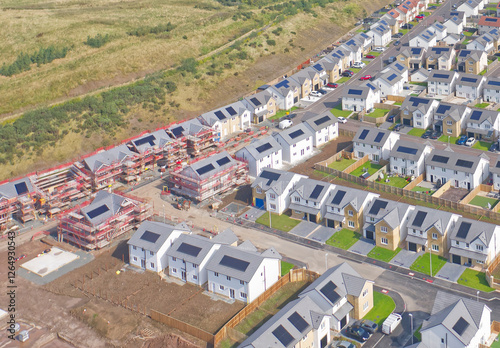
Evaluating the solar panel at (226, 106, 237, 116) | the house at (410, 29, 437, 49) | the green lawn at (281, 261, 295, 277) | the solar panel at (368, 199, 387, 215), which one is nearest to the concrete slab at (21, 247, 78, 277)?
the green lawn at (281, 261, 295, 277)

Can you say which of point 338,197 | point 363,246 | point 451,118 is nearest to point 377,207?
point 363,246

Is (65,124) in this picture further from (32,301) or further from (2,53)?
(32,301)

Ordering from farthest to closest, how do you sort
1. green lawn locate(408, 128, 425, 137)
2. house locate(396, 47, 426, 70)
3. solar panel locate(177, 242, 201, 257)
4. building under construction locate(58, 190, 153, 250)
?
house locate(396, 47, 426, 70) → green lawn locate(408, 128, 425, 137) → building under construction locate(58, 190, 153, 250) → solar panel locate(177, 242, 201, 257)

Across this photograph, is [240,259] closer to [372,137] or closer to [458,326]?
[458,326]

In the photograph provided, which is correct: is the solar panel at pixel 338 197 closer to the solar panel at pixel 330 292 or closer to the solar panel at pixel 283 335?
the solar panel at pixel 330 292

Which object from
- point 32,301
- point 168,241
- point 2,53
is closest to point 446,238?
point 168,241

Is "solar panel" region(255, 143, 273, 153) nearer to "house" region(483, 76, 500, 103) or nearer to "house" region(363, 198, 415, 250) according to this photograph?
"house" region(363, 198, 415, 250)
